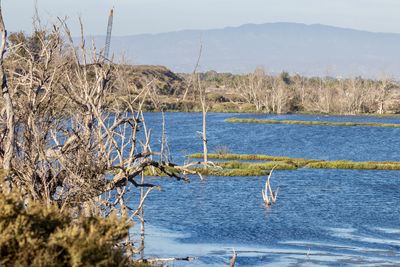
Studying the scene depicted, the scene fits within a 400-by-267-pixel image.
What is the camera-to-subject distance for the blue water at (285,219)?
33.5 meters

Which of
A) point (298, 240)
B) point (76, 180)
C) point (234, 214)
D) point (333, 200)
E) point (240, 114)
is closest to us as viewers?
point (76, 180)

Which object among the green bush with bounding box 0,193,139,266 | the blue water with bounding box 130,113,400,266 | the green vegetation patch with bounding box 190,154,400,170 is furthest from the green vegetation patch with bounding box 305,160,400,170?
the green bush with bounding box 0,193,139,266

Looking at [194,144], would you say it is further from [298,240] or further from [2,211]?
[2,211]

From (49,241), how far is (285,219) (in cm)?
3218

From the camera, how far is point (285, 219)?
42.9 meters

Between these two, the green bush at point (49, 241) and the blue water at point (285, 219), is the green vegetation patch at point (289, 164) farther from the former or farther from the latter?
the green bush at point (49, 241)

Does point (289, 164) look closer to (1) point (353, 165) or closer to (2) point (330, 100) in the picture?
(1) point (353, 165)

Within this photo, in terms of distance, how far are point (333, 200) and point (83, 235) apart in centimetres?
4099

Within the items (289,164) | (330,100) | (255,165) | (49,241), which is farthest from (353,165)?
(330,100)

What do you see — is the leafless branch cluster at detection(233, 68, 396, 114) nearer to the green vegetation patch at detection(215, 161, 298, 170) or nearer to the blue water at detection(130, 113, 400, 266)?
the blue water at detection(130, 113, 400, 266)

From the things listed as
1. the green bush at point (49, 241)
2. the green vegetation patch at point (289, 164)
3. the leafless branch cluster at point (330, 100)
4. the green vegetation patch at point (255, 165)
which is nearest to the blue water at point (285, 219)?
the green vegetation patch at point (255, 165)

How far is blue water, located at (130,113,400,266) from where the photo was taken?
110ft

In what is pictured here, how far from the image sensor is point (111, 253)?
1177 centimetres

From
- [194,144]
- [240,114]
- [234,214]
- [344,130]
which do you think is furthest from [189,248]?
[240,114]
